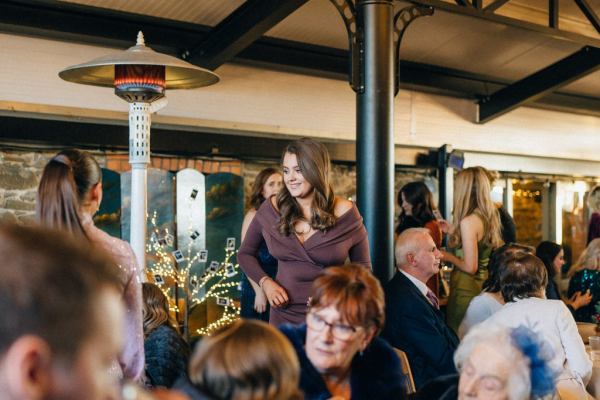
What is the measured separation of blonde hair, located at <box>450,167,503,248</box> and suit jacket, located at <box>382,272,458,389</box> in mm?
1207

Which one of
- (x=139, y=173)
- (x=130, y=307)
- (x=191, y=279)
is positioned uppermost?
(x=139, y=173)

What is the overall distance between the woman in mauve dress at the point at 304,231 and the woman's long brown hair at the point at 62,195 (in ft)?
3.98

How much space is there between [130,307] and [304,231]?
50.1 inches

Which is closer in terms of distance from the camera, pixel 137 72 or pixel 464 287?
pixel 137 72

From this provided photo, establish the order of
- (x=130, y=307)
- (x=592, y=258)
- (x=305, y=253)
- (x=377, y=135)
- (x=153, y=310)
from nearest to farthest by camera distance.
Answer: (x=130, y=307) < (x=305, y=253) < (x=153, y=310) < (x=377, y=135) < (x=592, y=258)

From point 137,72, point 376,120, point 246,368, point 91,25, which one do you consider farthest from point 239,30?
point 246,368

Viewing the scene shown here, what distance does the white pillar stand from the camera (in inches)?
134

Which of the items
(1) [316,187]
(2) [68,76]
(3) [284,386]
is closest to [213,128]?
(2) [68,76]

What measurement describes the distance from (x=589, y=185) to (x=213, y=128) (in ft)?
21.6

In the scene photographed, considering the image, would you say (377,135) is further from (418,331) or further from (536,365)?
(536,365)

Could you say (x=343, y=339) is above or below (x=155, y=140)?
below

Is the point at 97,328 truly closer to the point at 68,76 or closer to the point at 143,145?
the point at 143,145

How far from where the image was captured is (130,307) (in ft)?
6.50

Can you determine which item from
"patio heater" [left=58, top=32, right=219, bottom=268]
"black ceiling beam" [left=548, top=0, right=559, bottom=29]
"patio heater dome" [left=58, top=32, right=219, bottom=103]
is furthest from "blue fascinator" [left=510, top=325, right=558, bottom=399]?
"black ceiling beam" [left=548, top=0, right=559, bottom=29]
